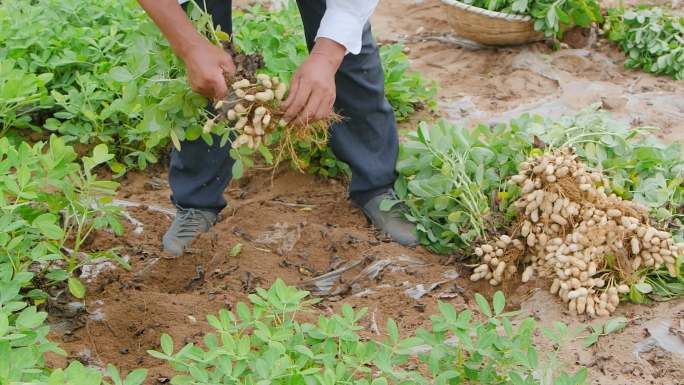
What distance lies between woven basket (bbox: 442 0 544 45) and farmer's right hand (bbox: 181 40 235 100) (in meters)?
2.79

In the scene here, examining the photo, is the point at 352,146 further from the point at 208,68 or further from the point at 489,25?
the point at 489,25

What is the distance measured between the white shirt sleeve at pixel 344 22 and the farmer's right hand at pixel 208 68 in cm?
34

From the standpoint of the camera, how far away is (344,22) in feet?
9.40

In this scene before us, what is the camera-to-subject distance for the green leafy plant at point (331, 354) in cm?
208

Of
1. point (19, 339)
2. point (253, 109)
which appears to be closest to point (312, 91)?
point (253, 109)

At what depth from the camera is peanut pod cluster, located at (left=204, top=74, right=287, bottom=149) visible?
269 cm

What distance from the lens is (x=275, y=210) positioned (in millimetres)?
3760

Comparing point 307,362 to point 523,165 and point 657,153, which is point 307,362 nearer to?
point 523,165

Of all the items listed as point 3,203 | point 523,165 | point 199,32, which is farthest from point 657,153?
point 3,203

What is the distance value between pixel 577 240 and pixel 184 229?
146 centimetres

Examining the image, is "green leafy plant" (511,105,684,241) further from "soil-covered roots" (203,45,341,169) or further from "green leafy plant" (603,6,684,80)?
"green leafy plant" (603,6,684,80)

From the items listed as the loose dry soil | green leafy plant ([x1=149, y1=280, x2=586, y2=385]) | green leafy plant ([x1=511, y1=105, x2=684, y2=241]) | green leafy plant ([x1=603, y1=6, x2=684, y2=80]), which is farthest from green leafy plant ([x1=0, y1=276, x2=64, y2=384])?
green leafy plant ([x1=603, y1=6, x2=684, y2=80])

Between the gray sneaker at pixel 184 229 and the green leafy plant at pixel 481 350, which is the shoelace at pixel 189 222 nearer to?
the gray sneaker at pixel 184 229

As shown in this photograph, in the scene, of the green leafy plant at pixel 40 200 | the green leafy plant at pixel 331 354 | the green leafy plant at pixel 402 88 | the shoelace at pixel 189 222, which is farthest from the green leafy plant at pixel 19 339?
the green leafy plant at pixel 402 88
